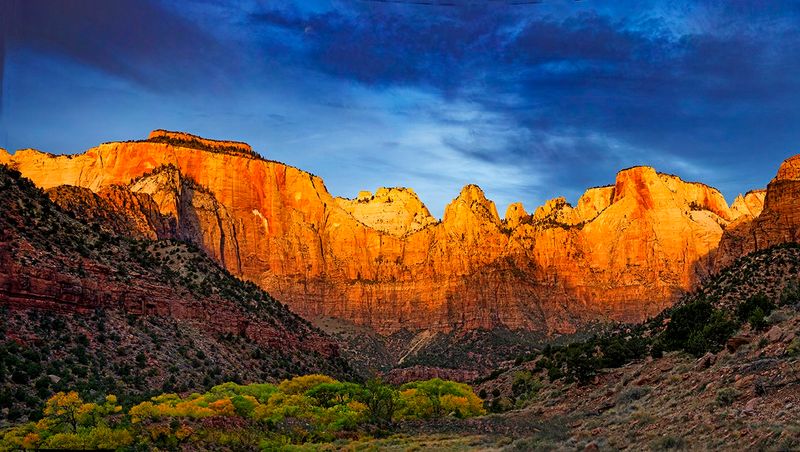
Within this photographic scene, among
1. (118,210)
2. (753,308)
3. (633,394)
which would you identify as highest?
(118,210)

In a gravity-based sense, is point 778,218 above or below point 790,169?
below

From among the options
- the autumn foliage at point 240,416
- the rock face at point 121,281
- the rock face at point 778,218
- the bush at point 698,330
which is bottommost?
the autumn foliage at point 240,416

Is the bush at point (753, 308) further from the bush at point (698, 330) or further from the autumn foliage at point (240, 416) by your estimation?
the autumn foliage at point (240, 416)

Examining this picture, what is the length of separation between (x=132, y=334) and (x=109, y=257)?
12.1 meters

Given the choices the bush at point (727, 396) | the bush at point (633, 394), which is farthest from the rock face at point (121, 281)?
the bush at point (727, 396)

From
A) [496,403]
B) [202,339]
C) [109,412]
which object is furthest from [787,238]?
[109,412]

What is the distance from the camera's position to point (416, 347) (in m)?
179

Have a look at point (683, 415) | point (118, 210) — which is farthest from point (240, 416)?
point (118, 210)

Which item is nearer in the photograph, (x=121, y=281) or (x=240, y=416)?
(x=240, y=416)

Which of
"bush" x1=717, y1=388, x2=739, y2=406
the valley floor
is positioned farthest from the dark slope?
"bush" x1=717, y1=388, x2=739, y2=406

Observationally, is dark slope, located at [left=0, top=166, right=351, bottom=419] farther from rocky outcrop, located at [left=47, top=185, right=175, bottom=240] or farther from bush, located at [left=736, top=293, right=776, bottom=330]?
bush, located at [left=736, top=293, right=776, bottom=330]

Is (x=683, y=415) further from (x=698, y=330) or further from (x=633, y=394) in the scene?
(x=698, y=330)

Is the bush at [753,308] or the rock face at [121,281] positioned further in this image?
the rock face at [121,281]

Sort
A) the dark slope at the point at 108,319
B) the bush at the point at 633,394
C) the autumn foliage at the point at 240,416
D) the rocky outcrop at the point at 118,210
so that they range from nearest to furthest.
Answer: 1. the autumn foliage at the point at 240,416
2. the bush at the point at 633,394
3. the dark slope at the point at 108,319
4. the rocky outcrop at the point at 118,210
